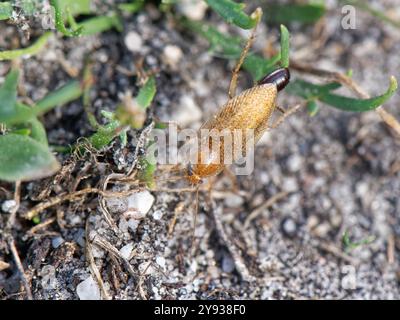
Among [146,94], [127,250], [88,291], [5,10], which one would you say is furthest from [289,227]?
[5,10]

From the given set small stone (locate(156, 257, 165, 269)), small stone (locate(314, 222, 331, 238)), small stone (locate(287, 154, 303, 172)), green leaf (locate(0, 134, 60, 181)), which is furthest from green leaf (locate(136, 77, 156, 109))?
small stone (locate(314, 222, 331, 238))

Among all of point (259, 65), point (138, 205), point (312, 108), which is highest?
point (259, 65)

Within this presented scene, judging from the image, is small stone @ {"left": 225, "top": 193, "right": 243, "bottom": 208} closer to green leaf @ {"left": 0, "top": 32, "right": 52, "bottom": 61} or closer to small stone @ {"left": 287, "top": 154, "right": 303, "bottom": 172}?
small stone @ {"left": 287, "top": 154, "right": 303, "bottom": 172}

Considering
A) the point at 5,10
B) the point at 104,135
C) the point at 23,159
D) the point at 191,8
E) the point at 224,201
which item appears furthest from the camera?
the point at 191,8

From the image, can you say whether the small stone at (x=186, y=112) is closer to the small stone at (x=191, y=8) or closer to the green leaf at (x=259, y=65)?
the green leaf at (x=259, y=65)

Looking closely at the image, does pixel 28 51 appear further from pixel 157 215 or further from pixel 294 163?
pixel 294 163

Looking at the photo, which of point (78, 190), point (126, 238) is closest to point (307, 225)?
point (126, 238)

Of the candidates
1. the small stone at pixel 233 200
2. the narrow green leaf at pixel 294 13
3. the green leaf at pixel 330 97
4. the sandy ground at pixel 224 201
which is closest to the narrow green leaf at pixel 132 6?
the sandy ground at pixel 224 201
